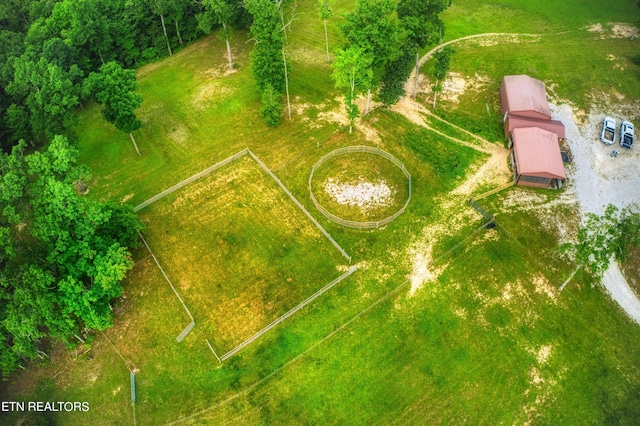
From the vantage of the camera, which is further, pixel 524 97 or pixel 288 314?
pixel 524 97

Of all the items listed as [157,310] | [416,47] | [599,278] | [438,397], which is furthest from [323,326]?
[416,47]

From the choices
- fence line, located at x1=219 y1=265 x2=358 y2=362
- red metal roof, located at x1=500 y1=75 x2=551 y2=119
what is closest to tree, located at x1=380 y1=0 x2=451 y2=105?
red metal roof, located at x1=500 y1=75 x2=551 y2=119

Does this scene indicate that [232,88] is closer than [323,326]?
No

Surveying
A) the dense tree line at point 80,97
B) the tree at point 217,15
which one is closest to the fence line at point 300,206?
the dense tree line at point 80,97

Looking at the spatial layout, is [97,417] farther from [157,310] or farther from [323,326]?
[323,326]

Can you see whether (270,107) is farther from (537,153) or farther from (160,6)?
(537,153)

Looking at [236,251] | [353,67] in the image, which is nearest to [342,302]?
[236,251]

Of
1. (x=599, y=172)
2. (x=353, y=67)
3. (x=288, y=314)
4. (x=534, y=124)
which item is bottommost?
(x=288, y=314)

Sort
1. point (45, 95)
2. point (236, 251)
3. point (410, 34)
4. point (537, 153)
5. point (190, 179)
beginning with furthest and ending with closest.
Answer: point (190, 179) < point (410, 34) < point (537, 153) < point (45, 95) < point (236, 251)
